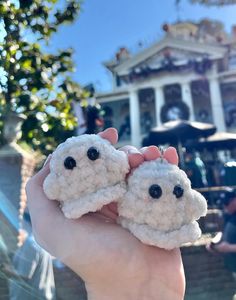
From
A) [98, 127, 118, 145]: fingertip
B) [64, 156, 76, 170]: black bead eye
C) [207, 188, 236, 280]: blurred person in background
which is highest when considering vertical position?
[98, 127, 118, 145]: fingertip

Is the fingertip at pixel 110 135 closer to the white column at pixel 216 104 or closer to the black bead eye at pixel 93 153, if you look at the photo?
the black bead eye at pixel 93 153

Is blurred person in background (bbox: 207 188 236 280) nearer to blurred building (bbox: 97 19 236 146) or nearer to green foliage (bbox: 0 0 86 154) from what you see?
green foliage (bbox: 0 0 86 154)

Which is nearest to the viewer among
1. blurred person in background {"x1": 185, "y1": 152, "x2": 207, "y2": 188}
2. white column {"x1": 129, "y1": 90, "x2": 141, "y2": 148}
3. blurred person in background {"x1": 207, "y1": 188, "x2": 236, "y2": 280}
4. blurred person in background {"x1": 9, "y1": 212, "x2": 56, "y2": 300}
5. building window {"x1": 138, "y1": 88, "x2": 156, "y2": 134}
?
blurred person in background {"x1": 9, "y1": 212, "x2": 56, "y2": 300}

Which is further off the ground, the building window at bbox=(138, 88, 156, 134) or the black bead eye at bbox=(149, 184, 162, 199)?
the building window at bbox=(138, 88, 156, 134)

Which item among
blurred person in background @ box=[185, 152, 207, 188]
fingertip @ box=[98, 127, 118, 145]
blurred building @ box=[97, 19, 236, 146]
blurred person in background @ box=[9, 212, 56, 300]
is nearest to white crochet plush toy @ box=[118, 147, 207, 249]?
fingertip @ box=[98, 127, 118, 145]

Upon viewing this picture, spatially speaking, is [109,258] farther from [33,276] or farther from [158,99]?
[158,99]

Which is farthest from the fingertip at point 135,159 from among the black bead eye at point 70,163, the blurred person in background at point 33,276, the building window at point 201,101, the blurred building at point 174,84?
the building window at point 201,101
